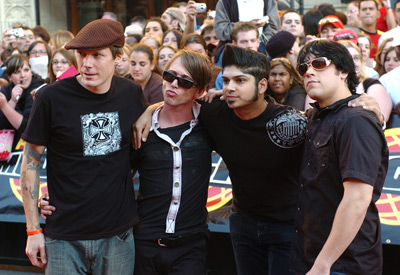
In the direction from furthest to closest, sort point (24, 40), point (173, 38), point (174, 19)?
point (24, 40) < point (174, 19) < point (173, 38)

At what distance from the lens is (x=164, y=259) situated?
3.46 metres

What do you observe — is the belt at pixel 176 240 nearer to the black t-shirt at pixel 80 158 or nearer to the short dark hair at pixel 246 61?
the black t-shirt at pixel 80 158

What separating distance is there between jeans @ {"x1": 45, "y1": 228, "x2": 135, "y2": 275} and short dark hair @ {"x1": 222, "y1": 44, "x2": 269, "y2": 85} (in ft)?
4.23

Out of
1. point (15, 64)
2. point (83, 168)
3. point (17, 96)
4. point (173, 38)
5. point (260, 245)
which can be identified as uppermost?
point (173, 38)

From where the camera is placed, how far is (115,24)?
3.50 metres

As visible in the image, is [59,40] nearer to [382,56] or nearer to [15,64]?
[15,64]

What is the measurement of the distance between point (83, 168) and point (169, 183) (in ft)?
1.83

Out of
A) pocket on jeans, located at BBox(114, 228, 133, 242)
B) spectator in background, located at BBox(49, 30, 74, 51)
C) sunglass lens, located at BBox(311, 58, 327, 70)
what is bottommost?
pocket on jeans, located at BBox(114, 228, 133, 242)

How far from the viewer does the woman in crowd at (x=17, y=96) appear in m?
6.34

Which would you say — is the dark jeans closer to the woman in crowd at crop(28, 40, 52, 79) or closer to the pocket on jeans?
the pocket on jeans

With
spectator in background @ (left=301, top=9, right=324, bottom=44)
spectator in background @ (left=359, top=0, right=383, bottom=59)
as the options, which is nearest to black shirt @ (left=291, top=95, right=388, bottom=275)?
spectator in background @ (left=301, top=9, right=324, bottom=44)

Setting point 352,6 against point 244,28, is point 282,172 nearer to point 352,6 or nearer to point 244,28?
point 244,28

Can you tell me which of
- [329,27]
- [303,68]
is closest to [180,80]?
[303,68]

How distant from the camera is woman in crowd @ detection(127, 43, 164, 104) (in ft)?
21.1
